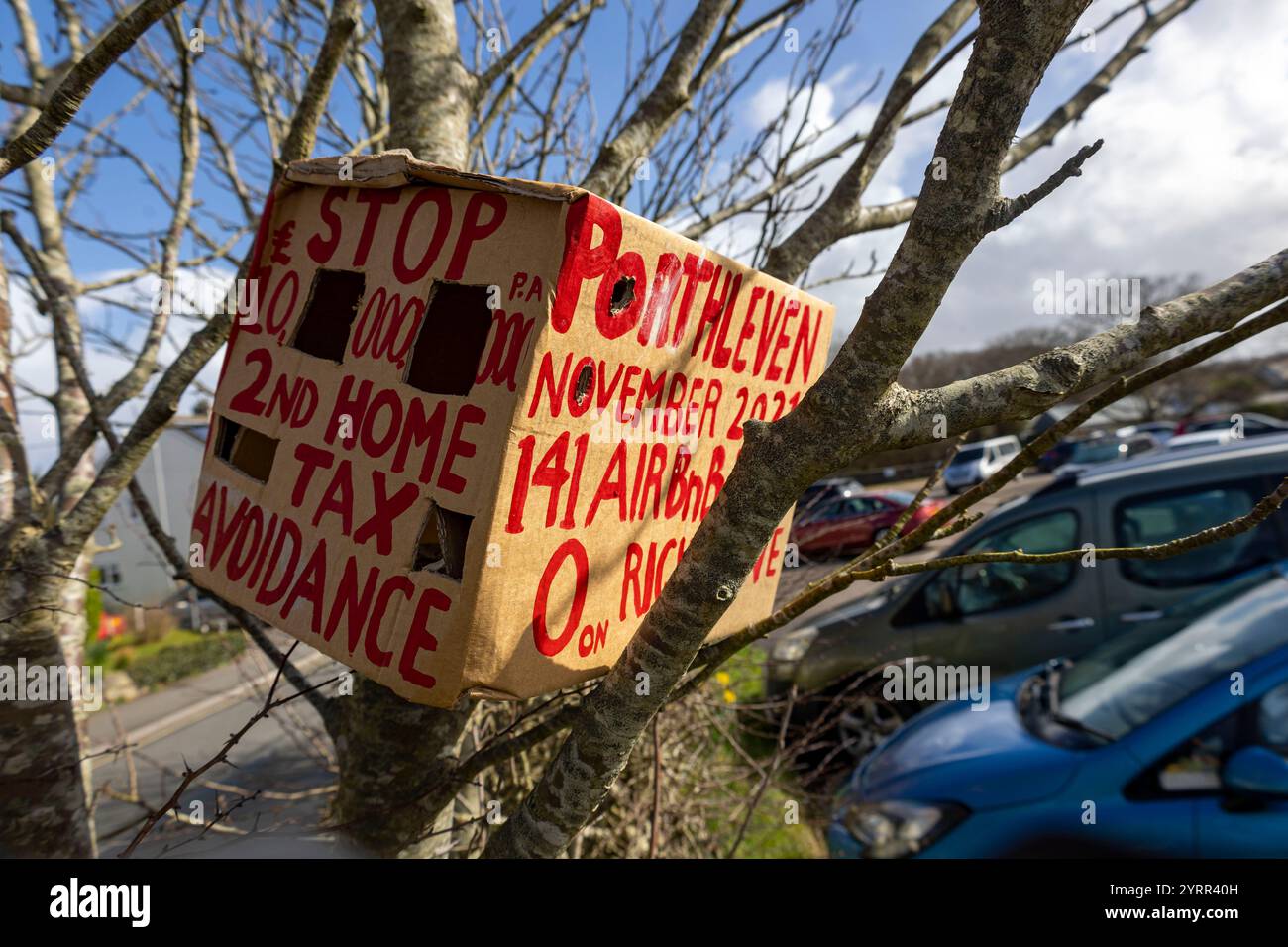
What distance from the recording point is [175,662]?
1594 cm

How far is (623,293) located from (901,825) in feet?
8.77

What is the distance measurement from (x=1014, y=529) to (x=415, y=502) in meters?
4.52

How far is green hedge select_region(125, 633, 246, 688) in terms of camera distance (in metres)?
15.1

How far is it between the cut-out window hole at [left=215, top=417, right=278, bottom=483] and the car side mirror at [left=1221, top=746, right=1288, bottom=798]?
2.81 meters

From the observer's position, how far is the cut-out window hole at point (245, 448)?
61.5 inches

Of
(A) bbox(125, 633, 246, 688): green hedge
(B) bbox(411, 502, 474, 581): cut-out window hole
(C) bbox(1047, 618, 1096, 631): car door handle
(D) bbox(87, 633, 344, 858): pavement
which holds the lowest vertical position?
(A) bbox(125, 633, 246, 688): green hedge

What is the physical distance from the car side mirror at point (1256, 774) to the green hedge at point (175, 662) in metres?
15.4

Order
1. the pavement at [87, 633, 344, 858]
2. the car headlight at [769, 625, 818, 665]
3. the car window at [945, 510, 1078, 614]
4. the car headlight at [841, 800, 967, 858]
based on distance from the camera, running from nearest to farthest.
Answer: the pavement at [87, 633, 344, 858], the car headlight at [841, 800, 967, 858], the car window at [945, 510, 1078, 614], the car headlight at [769, 625, 818, 665]

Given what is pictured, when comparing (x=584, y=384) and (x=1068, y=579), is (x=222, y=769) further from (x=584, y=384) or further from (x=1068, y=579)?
(x=1068, y=579)

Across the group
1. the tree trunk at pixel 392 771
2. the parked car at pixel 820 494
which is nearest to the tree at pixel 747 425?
the tree trunk at pixel 392 771

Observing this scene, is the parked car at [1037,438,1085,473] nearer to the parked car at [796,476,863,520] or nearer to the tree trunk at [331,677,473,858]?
the parked car at [796,476,863,520]

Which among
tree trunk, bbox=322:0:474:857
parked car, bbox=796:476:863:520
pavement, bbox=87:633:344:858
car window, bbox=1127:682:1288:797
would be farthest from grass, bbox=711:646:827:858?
tree trunk, bbox=322:0:474:857

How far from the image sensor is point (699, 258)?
1276 mm

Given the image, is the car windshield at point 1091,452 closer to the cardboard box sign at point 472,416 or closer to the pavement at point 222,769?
the pavement at point 222,769
